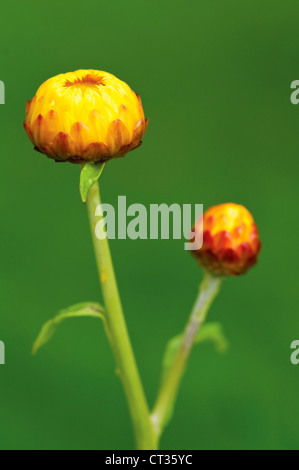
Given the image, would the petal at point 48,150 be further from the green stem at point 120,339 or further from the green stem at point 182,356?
the green stem at point 182,356

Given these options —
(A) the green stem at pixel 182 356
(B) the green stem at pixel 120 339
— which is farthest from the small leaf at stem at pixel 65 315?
(A) the green stem at pixel 182 356

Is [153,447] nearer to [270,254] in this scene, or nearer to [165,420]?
[165,420]

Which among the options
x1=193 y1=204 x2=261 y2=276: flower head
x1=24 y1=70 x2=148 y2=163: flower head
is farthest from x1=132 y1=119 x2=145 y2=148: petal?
x1=193 y1=204 x2=261 y2=276: flower head

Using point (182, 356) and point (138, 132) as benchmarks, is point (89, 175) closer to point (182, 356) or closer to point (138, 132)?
point (138, 132)

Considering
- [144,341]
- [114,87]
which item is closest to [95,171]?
[114,87]

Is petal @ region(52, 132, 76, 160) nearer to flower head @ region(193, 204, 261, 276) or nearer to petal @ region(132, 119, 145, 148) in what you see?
petal @ region(132, 119, 145, 148)
